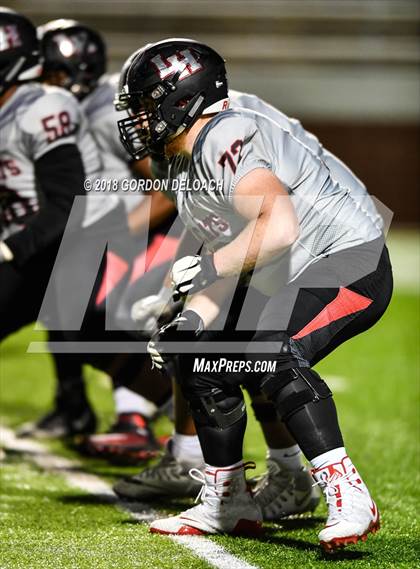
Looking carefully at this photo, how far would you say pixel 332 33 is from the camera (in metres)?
21.6

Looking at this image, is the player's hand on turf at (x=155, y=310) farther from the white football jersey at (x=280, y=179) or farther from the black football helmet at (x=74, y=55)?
the black football helmet at (x=74, y=55)

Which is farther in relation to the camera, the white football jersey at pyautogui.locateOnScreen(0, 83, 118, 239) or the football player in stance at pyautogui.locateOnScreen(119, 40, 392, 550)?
the white football jersey at pyautogui.locateOnScreen(0, 83, 118, 239)

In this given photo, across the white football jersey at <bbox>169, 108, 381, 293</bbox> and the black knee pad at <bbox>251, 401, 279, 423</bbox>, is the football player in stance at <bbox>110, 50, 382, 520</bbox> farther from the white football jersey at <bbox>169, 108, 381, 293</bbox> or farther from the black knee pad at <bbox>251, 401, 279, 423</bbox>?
the white football jersey at <bbox>169, 108, 381, 293</bbox>

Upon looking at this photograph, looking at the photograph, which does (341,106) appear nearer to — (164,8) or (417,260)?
(164,8)

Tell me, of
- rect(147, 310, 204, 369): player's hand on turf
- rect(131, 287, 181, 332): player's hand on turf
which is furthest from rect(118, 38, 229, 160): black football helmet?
rect(131, 287, 181, 332): player's hand on turf

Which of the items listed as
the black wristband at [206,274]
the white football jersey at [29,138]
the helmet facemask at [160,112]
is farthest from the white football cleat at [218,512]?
the white football jersey at [29,138]

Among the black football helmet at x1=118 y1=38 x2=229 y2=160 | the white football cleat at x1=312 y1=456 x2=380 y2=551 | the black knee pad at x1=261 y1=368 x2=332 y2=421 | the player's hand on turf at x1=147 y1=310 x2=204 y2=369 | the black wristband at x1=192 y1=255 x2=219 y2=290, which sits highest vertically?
the black football helmet at x1=118 y1=38 x2=229 y2=160

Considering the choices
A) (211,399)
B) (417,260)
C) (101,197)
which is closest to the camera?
(211,399)

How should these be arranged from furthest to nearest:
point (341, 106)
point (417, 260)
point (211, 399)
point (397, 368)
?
1. point (341, 106)
2. point (417, 260)
3. point (397, 368)
4. point (211, 399)

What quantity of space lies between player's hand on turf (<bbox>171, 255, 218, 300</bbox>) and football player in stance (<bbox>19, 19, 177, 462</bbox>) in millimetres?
1253

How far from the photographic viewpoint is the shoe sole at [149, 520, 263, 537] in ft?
10.4

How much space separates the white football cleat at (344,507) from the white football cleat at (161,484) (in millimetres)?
908

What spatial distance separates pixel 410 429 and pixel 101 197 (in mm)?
1911

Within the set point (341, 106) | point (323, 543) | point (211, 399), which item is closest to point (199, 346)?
point (211, 399)
